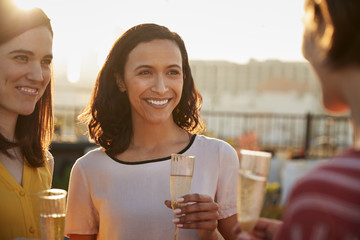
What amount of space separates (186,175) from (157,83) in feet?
2.65

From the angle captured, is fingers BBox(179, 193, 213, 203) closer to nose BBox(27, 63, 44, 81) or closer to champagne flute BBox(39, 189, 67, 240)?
champagne flute BBox(39, 189, 67, 240)

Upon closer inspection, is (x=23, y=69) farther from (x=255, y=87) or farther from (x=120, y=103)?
(x=255, y=87)

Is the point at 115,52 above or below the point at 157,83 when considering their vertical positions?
above

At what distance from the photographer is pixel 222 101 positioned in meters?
34.6

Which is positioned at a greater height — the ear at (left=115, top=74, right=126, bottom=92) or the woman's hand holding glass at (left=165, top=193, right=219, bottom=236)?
the ear at (left=115, top=74, right=126, bottom=92)

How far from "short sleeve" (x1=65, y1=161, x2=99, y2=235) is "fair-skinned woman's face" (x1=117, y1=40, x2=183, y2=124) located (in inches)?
19.3

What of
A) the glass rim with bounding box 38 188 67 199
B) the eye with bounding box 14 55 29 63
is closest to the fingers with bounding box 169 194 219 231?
the glass rim with bounding box 38 188 67 199

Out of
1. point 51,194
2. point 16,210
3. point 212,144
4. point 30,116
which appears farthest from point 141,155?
point 51,194

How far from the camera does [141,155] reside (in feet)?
8.88

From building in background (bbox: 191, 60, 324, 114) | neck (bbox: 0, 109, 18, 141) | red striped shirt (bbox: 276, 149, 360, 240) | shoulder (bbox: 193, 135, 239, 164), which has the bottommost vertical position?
red striped shirt (bbox: 276, 149, 360, 240)

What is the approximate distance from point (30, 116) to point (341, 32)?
2020 millimetres

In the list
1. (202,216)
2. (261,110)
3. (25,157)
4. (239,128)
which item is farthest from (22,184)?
(261,110)

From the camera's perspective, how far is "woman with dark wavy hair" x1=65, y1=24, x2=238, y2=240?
2510mm

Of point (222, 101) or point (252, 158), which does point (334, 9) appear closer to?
point (252, 158)
